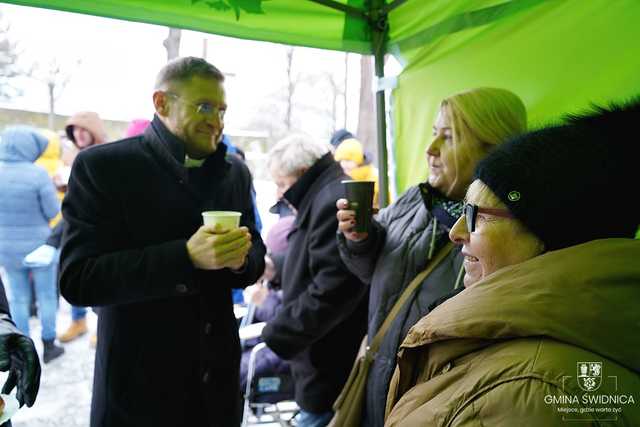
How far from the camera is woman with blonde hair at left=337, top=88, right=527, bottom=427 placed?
1484 mm

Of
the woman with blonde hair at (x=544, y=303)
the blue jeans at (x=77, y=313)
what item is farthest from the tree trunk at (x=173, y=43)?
the woman with blonde hair at (x=544, y=303)

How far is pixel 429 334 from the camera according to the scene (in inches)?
32.9

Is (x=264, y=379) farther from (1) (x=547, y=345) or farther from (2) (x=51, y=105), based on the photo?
(2) (x=51, y=105)

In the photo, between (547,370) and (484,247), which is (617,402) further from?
(484,247)

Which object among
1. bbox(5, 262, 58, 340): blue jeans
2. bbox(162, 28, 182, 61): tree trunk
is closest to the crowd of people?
bbox(5, 262, 58, 340): blue jeans

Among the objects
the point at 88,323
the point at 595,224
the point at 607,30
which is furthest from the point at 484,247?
the point at 88,323

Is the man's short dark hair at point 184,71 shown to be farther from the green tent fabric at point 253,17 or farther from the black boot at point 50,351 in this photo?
the black boot at point 50,351

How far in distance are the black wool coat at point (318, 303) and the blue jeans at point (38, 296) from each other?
299cm

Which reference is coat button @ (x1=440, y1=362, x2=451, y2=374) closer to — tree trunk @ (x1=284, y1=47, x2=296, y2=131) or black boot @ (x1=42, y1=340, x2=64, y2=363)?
black boot @ (x1=42, y1=340, x2=64, y2=363)

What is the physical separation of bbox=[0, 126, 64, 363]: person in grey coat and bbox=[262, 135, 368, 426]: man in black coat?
2.95 m

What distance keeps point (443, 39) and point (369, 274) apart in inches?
50.1

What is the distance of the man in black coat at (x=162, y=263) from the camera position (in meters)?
1.49

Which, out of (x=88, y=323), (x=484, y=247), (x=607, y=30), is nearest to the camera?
(x=484, y=247)

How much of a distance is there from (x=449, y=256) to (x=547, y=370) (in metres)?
0.85
